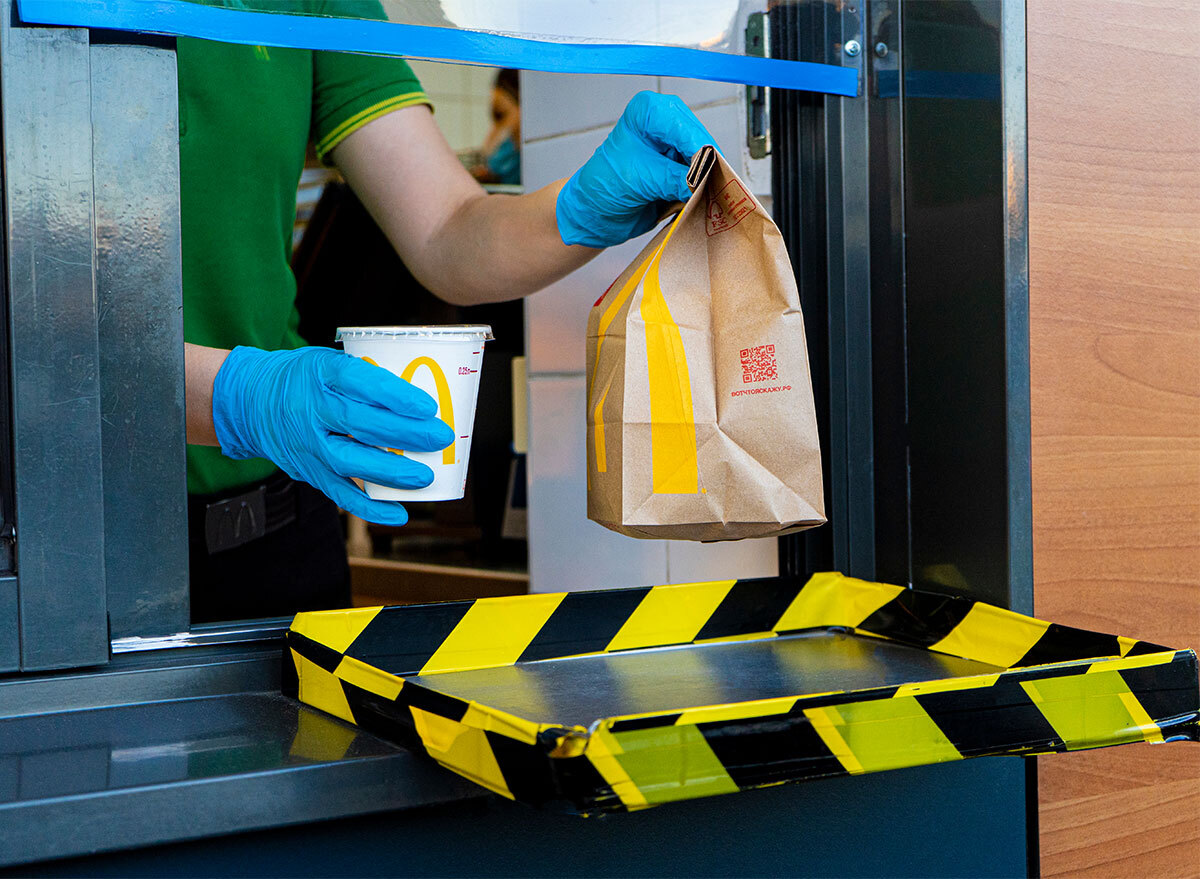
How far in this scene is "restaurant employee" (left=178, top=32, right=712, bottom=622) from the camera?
Answer: 1.15m

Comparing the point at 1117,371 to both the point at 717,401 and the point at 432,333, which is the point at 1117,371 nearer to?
the point at 717,401

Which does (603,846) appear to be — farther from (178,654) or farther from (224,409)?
(224,409)

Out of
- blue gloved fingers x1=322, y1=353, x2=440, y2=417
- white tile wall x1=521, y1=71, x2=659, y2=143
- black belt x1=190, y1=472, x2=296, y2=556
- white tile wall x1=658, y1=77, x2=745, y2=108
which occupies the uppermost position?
white tile wall x1=521, y1=71, x2=659, y2=143

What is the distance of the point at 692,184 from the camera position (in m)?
0.98

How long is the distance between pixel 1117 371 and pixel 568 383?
0.75 m

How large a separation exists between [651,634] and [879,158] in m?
0.58

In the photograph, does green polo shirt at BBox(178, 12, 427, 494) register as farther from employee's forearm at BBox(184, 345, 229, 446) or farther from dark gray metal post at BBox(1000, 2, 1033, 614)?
dark gray metal post at BBox(1000, 2, 1033, 614)

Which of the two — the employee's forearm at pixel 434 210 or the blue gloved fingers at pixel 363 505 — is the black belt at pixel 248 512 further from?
the blue gloved fingers at pixel 363 505

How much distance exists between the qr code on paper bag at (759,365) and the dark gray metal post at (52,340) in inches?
21.3

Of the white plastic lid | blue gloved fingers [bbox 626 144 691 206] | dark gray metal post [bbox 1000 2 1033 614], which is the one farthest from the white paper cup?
dark gray metal post [bbox 1000 2 1033 614]

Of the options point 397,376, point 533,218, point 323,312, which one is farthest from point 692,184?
point 323,312

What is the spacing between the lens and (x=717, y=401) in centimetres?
101

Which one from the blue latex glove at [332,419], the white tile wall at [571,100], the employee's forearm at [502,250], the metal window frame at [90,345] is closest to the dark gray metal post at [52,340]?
the metal window frame at [90,345]

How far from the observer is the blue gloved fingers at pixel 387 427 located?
0.95 metres
